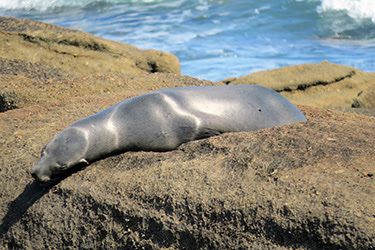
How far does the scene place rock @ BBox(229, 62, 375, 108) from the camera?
5777 mm

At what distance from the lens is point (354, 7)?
1244 cm

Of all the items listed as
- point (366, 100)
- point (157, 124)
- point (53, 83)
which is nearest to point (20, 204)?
point (157, 124)

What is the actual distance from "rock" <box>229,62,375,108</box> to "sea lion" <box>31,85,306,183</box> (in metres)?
2.82

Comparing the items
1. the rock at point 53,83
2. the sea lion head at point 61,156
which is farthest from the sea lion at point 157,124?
the rock at point 53,83

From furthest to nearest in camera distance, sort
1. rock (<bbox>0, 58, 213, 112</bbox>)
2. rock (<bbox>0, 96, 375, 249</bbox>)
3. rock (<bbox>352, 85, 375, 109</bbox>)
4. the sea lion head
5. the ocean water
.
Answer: the ocean water → rock (<bbox>352, 85, 375, 109</bbox>) → rock (<bbox>0, 58, 213, 112</bbox>) → the sea lion head → rock (<bbox>0, 96, 375, 249</bbox>)

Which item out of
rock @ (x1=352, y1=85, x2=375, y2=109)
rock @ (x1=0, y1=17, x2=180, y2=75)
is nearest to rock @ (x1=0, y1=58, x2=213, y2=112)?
rock @ (x1=0, y1=17, x2=180, y2=75)

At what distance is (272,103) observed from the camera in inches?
124

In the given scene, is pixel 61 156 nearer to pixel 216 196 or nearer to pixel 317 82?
pixel 216 196

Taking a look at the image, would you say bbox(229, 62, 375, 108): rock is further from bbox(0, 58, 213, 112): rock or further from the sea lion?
the sea lion

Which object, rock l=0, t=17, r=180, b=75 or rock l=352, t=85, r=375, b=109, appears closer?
rock l=352, t=85, r=375, b=109

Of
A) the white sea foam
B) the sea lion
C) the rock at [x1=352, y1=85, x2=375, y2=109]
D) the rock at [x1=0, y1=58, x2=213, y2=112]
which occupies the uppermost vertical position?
the sea lion

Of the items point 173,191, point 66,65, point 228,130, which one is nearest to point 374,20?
point 66,65

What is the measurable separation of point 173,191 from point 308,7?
40.6 feet

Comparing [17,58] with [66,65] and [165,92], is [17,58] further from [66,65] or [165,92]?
[165,92]
